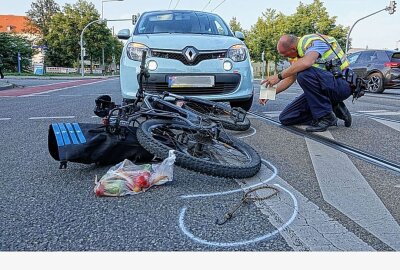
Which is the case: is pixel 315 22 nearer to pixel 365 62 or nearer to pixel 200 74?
pixel 365 62

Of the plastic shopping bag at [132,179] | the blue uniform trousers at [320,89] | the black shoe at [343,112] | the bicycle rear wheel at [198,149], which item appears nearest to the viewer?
the plastic shopping bag at [132,179]

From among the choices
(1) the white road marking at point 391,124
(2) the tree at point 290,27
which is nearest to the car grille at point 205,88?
(1) the white road marking at point 391,124

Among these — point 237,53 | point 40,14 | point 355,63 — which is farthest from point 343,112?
point 40,14

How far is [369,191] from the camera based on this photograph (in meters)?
2.44

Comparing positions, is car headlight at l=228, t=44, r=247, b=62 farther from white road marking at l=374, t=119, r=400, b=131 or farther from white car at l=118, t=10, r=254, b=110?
white road marking at l=374, t=119, r=400, b=131

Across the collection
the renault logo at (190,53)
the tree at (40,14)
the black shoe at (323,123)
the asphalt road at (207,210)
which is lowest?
the asphalt road at (207,210)

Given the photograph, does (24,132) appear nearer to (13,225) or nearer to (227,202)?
(13,225)

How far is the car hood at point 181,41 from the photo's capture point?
15.5ft

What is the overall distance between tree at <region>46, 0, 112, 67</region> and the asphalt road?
54341 millimetres

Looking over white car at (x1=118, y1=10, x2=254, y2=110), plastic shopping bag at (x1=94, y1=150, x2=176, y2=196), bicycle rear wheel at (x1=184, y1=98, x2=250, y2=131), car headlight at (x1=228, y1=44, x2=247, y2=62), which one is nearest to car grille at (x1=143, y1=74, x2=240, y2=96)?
white car at (x1=118, y1=10, x2=254, y2=110)

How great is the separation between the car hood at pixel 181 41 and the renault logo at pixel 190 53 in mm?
72

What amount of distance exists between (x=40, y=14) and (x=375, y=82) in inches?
3255

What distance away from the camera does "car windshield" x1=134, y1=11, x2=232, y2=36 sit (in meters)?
5.65

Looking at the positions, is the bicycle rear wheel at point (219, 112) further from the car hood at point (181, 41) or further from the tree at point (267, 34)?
the tree at point (267, 34)
